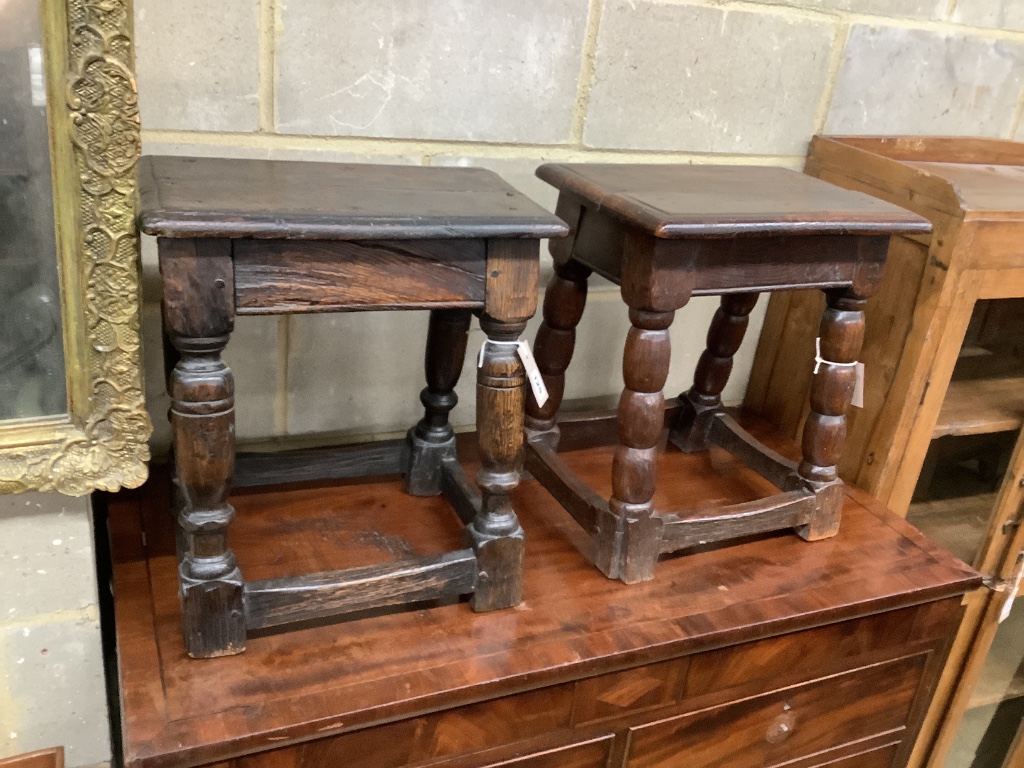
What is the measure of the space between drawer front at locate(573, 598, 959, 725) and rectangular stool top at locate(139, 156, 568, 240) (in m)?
0.49

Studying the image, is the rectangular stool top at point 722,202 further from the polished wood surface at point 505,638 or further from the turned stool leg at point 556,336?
the polished wood surface at point 505,638

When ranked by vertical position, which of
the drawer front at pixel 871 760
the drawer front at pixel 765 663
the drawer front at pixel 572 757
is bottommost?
the drawer front at pixel 871 760

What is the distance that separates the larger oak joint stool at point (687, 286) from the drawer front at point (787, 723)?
7.4 inches

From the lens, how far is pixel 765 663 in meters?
1.06

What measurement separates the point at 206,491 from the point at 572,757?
19.6 inches

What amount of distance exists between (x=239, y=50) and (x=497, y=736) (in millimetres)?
825

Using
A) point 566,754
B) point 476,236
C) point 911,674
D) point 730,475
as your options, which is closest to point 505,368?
point 476,236

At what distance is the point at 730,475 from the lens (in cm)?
129

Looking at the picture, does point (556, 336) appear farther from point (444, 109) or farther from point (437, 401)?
point (444, 109)

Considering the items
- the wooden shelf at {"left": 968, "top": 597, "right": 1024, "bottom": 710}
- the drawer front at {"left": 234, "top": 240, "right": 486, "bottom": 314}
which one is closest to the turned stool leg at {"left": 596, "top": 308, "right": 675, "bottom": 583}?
the drawer front at {"left": 234, "top": 240, "right": 486, "bottom": 314}

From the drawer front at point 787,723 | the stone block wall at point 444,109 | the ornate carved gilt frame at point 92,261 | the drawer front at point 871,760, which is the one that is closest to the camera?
the ornate carved gilt frame at point 92,261

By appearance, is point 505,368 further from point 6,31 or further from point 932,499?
point 932,499

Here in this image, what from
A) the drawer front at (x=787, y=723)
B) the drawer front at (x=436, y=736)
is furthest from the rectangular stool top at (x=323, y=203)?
the drawer front at (x=787, y=723)

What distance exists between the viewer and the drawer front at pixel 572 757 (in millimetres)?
958
